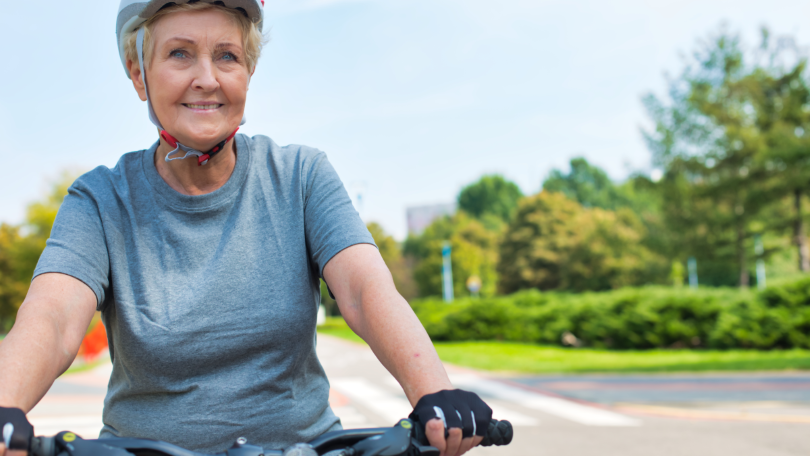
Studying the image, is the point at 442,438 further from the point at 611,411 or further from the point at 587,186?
the point at 587,186

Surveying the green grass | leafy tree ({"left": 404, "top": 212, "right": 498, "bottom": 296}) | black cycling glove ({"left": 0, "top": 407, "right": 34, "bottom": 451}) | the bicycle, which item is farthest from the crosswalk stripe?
leafy tree ({"left": 404, "top": 212, "right": 498, "bottom": 296})

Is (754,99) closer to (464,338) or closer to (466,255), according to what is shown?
(464,338)

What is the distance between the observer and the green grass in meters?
14.0

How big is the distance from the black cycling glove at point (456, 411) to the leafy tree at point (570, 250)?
4316cm

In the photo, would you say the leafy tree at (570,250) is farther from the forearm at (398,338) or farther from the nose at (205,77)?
the nose at (205,77)

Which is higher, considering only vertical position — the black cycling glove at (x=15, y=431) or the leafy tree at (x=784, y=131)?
the leafy tree at (x=784, y=131)

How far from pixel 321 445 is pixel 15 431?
0.47 m

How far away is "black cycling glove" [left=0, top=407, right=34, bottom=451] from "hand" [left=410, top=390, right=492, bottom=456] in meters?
0.60

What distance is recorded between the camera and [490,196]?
88625 mm

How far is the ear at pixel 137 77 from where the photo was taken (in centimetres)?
164

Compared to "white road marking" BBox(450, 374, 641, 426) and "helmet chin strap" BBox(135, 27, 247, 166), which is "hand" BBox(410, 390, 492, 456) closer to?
"helmet chin strap" BBox(135, 27, 247, 166)

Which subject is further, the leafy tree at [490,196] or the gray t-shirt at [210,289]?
the leafy tree at [490,196]

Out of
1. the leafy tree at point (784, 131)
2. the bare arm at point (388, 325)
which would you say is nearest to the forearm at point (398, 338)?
the bare arm at point (388, 325)

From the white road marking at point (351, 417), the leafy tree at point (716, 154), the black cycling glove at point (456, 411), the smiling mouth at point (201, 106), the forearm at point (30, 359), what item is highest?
the leafy tree at point (716, 154)
